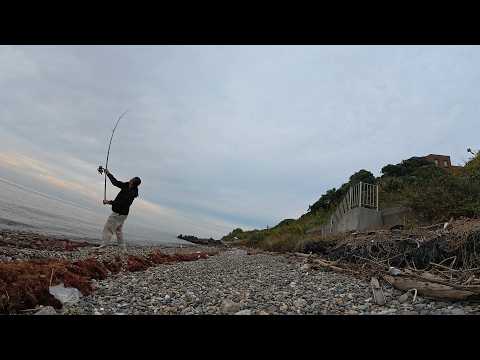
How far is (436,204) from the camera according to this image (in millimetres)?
9172

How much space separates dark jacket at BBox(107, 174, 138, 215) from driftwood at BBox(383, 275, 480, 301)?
627 centimetres

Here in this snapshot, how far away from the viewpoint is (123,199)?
333 inches

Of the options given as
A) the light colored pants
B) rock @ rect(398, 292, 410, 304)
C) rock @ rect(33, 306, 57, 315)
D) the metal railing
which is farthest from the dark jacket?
the metal railing

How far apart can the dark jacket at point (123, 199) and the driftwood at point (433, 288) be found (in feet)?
20.6

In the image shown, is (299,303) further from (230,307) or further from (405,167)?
(405,167)

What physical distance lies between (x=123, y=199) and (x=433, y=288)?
6.95 meters

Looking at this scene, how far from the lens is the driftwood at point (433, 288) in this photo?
3365mm

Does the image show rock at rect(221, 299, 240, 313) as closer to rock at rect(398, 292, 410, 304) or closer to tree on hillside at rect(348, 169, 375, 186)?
rock at rect(398, 292, 410, 304)

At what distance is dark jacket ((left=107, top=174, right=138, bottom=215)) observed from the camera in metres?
8.42

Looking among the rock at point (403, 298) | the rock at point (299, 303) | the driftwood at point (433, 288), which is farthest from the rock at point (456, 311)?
the rock at point (299, 303)

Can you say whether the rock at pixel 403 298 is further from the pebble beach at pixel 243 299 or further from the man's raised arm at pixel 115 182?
the man's raised arm at pixel 115 182

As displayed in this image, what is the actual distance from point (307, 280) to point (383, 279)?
3.77ft
